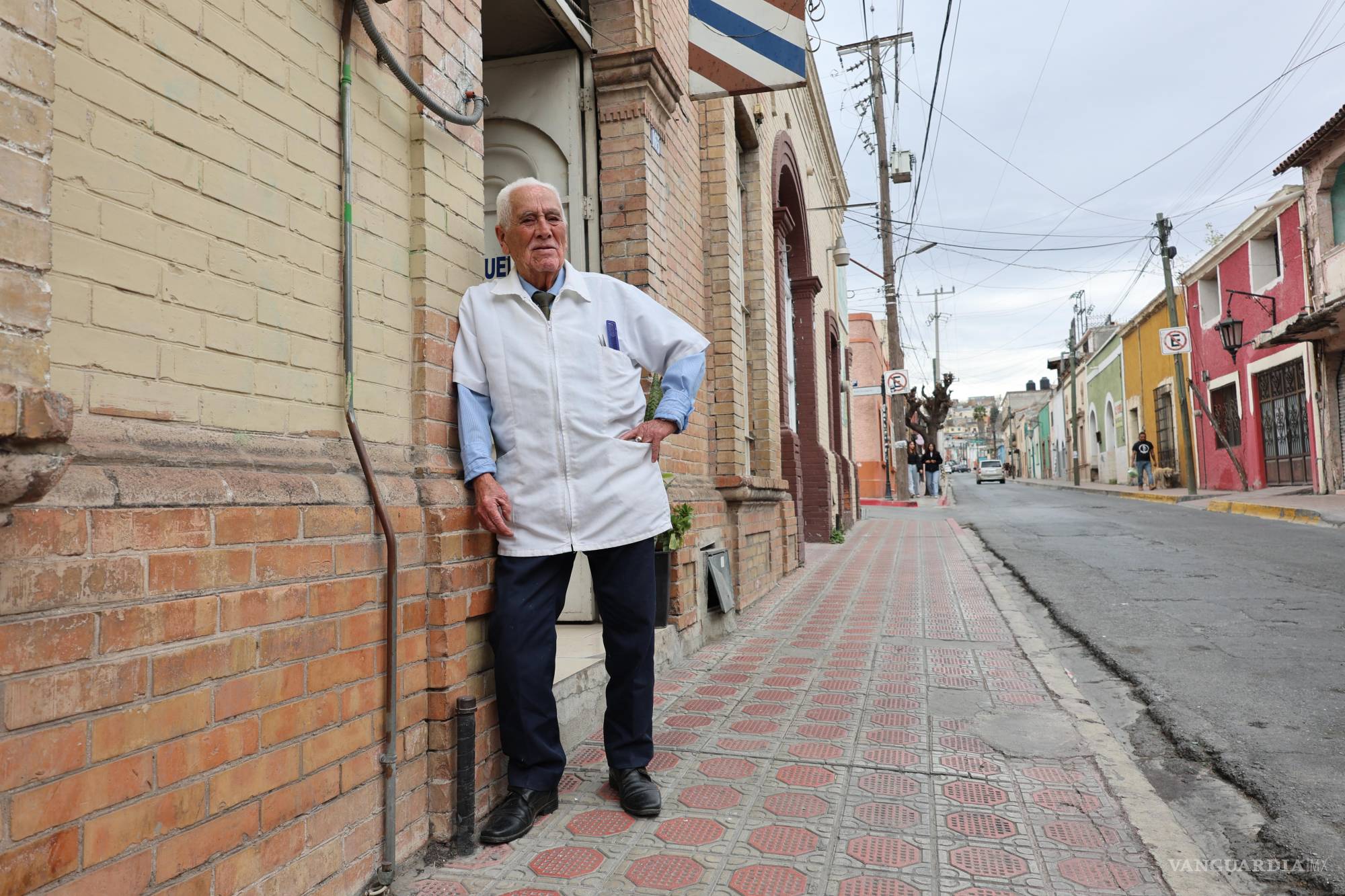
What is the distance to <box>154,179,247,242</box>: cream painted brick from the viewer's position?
1615 mm

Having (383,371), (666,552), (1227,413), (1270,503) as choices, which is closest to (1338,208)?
(1270,503)

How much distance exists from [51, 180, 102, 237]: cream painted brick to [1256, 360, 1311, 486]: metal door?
20423mm

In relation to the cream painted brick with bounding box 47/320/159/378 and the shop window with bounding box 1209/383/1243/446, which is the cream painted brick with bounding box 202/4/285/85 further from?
the shop window with bounding box 1209/383/1243/446

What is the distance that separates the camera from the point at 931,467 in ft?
94.3

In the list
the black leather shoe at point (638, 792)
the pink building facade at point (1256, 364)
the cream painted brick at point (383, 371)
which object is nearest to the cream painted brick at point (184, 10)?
the cream painted brick at point (383, 371)

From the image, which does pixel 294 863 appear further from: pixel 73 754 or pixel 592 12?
pixel 592 12

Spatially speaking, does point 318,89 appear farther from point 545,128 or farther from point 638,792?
point 545,128

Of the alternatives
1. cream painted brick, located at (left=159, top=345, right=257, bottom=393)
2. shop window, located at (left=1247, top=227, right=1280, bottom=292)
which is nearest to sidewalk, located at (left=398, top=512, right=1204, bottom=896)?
cream painted brick, located at (left=159, top=345, right=257, bottom=393)

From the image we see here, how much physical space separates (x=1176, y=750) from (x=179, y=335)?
3462 mm

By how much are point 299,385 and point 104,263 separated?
53 cm

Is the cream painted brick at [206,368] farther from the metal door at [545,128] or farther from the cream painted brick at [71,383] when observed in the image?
the metal door at [545,128]

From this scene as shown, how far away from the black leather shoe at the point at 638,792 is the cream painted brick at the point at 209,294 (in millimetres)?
1759

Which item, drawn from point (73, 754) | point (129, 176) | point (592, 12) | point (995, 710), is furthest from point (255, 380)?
point (592, 12)

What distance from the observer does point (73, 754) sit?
1.33 metres
